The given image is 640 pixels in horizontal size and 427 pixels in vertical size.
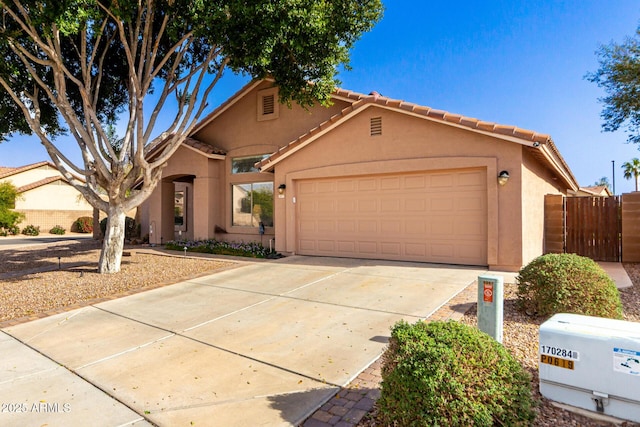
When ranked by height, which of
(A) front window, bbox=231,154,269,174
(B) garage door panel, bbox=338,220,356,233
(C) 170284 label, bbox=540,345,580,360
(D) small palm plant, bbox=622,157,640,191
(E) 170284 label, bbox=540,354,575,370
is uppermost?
(D) small palm plant, bbox=622,157,640,191

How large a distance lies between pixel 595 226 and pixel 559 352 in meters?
10.3

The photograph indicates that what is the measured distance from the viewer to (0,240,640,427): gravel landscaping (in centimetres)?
405

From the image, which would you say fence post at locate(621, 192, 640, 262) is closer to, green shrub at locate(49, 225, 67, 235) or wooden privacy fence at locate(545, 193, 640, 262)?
wooden privacy fence at locate(545, 193, 640, 262)

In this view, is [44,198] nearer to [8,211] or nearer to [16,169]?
[16,169]

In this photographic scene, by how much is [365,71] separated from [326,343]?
14.2 meters

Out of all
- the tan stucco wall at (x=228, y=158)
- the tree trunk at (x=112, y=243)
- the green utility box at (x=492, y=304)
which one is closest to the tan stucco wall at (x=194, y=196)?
the tan stucco wall at (x=228, y=158)

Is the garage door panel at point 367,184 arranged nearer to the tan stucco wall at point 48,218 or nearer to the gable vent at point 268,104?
the gable vent at point 268,104

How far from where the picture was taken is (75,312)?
645 centimetres

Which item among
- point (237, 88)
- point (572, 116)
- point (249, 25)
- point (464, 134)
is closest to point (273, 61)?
point (249, 25)

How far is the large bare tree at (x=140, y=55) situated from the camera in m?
8.47

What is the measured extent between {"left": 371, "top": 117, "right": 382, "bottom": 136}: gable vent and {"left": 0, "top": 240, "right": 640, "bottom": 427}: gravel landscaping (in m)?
5.57

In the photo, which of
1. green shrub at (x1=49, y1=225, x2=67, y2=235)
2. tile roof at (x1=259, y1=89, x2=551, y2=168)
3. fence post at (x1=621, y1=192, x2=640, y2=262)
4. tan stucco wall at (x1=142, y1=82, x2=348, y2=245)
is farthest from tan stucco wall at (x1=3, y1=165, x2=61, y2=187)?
fence post at (x1=621, y1=192, x2=640, y2=262)

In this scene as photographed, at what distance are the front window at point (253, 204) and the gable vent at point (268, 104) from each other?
2922 mm

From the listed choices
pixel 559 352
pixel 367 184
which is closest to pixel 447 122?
pixel 367 184
